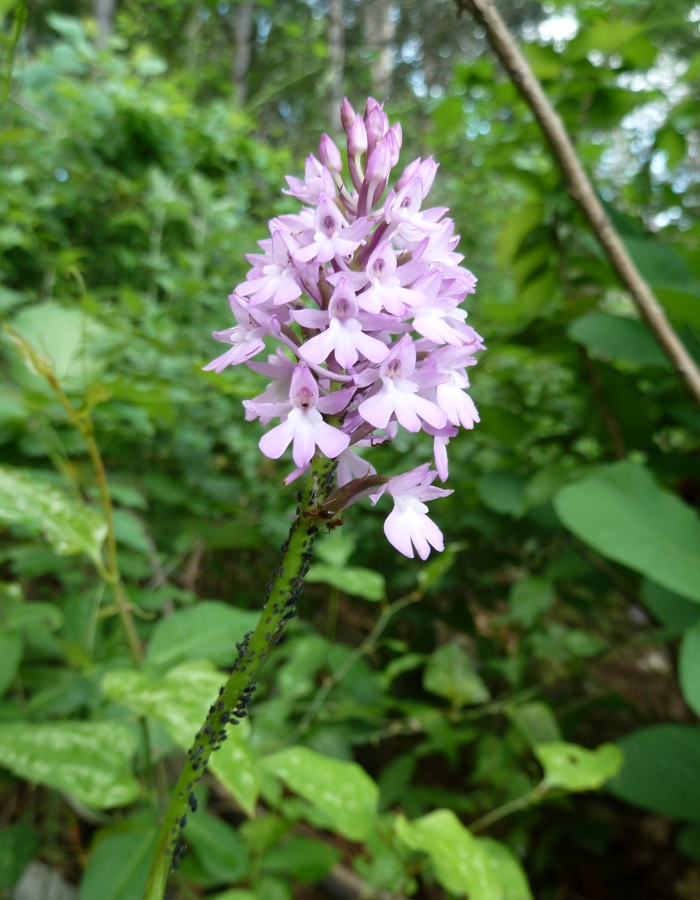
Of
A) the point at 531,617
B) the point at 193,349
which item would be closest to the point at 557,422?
the point at 531,617

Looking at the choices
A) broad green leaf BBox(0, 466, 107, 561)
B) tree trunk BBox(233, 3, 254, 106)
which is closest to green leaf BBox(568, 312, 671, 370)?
broad green leaf BBox(0, 466, 107, 561)

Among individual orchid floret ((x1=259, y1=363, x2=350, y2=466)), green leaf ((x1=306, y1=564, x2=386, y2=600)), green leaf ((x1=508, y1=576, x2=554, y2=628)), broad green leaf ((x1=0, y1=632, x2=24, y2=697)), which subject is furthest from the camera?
green leaf ((x1=508, y1=576, x2=554, y2=628))

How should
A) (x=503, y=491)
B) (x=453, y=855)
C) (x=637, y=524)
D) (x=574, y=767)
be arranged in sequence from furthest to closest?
(x=503, y=491) → (x=637, y=524) → (x=574, y=767) → (x=453, y=855)

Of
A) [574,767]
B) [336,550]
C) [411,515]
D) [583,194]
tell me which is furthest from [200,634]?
[583,194]

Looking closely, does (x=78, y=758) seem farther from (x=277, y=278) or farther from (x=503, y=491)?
(x=503, y=491)

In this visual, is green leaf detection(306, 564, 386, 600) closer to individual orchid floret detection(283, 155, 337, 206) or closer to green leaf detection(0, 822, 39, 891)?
green leaf detection(0, 822, 39, 891)

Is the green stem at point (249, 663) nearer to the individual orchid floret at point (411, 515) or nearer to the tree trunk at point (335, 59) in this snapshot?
the individual orchid floret at point (411, 515)
